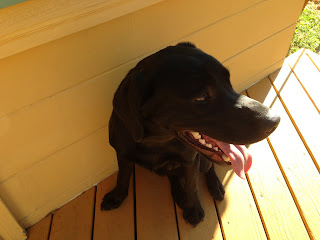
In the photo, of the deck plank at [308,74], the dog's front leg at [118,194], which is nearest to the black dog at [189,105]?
the dog's front leg at [118,194]

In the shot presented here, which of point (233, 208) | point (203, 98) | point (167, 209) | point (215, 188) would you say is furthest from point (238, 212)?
point (203, 98)

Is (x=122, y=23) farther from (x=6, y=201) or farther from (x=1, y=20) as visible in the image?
(x=6, y=201)

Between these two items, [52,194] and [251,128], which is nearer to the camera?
[251,128]

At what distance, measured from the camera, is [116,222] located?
1932mm

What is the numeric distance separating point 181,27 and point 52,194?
1.40 meters

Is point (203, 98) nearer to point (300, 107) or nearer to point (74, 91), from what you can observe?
point (74, 91)

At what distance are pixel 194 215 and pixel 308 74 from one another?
2.01m

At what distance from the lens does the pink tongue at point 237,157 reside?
1.51 metres

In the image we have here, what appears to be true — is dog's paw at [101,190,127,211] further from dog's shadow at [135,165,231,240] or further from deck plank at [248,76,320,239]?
deck plank at [248,76,320,239]

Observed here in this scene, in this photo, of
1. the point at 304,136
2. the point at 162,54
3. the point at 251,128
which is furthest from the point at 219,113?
the point at 304,136

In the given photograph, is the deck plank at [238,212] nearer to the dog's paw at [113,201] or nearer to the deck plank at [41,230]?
the dog's paw at [113,201]

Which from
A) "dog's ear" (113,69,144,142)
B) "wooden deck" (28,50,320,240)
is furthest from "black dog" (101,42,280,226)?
"wooden deck" (28,50,320,240)

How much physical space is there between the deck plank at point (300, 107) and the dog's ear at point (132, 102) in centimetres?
157

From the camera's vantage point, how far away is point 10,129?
57.2 inches
